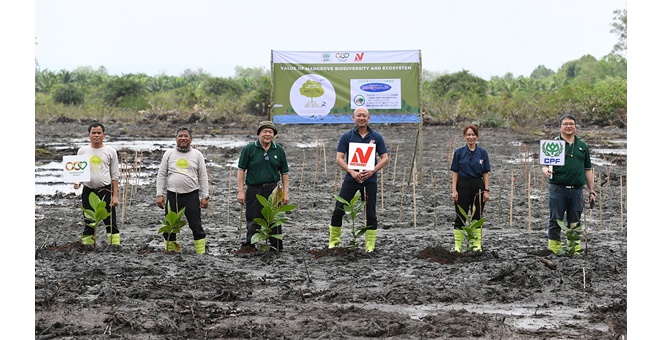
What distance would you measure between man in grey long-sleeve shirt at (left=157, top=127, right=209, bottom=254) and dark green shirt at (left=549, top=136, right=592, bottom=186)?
3.87m

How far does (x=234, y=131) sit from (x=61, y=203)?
2047 centimetres

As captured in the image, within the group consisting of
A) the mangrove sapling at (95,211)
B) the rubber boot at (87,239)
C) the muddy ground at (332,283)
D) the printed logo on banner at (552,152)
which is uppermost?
the printed logo on banner at (552,152)

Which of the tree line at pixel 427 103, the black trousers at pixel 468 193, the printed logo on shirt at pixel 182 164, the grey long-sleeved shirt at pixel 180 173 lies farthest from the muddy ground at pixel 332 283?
the tree line at pixel 427 103

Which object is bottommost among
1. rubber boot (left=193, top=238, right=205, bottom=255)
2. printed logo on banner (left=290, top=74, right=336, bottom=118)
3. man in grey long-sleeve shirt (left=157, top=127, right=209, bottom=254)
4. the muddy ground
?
the muddy ground

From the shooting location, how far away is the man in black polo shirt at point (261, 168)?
9.31m

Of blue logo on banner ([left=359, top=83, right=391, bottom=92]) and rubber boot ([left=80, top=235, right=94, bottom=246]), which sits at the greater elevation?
blue logo on banner ([left=359, top=83, right=391, bottom=92])

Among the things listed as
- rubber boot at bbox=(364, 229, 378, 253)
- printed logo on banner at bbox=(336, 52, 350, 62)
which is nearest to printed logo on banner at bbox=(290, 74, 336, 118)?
printed logo on banner at bbox=(336, 52, 350, 62)

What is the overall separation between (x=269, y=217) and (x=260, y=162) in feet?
2.07

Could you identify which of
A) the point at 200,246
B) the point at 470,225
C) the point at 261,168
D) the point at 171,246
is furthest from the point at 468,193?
the point at 171,246

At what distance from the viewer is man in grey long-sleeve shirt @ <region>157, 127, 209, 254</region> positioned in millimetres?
Result: 9195

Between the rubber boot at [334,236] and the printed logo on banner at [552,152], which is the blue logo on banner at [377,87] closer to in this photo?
the rubber boot at [334,236]

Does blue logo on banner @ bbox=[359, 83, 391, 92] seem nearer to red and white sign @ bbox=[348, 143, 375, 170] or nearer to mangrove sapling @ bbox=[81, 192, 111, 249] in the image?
red and white sign @ bbox=[348, 143, 375, 170]

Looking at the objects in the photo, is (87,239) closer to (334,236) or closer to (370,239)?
(334,236)

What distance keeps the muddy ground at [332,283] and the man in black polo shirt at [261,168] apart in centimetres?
59
